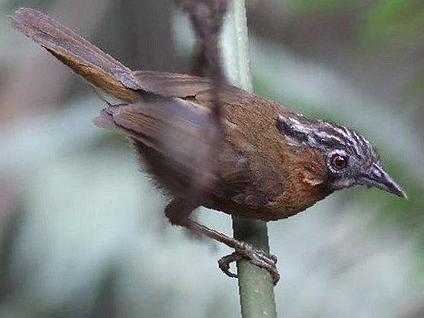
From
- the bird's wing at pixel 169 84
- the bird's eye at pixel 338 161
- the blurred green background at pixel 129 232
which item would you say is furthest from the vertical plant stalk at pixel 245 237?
the blurred green background at pixel 129 232

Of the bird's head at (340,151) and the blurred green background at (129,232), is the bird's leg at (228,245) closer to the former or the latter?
the bird's head at (340,151)

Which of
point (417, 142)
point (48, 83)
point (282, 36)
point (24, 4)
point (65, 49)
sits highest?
point (282, 36)

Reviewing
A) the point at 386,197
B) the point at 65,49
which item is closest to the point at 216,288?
the point at 386,197

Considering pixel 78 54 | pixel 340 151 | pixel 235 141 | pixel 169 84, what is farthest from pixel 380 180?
pixel 78 54

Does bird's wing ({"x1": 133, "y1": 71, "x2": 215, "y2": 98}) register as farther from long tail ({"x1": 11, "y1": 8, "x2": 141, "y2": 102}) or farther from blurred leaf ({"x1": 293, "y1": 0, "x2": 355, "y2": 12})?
blurred leaf ({"x1": 293, "y1": 0, "x2": 355, "y2": 12})

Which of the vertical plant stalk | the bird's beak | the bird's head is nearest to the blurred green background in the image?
the bird's head

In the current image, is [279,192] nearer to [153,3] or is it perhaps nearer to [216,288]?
[216,288]
